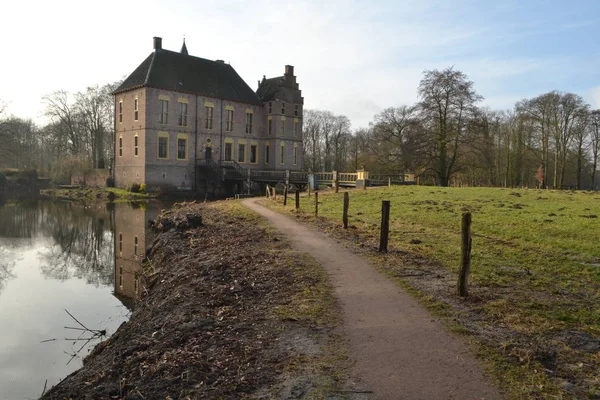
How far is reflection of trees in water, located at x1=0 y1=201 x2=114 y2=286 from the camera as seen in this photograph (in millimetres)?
15469

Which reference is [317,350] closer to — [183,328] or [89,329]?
[183,328]

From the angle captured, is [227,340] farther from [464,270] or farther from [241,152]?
[241,152]

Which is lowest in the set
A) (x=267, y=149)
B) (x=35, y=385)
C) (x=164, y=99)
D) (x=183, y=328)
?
(x=35, y=385)

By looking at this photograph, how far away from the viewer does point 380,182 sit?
3962 cm

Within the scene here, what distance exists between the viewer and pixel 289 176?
4172 cm

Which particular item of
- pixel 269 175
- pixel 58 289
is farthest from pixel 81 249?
pixel 269 175

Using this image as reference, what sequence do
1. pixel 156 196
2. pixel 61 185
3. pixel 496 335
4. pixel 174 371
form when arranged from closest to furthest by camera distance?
1. pixel 174 371
2. pixel 496 335
3. pixel 156 196
4. pixel 61 185

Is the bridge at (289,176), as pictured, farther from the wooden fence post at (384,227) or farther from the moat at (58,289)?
the wooden fence post at (384,227)

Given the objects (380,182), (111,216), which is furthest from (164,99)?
(380,182)

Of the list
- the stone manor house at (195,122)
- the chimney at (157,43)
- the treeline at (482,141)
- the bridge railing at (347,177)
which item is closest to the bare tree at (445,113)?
the treeline at (482,141)

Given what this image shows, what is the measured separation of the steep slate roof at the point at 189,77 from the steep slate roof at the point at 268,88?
129 cm

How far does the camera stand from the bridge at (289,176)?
3903 cm

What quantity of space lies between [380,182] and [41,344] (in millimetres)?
33497

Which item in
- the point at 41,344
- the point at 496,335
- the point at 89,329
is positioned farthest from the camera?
the point at 89,329
